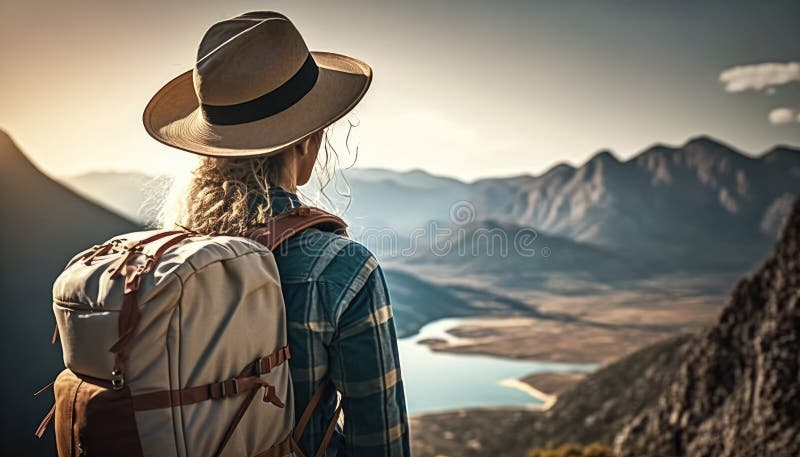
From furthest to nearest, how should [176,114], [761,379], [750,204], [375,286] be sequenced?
[750,204] → [761,379] → [176,114] → [375,286]

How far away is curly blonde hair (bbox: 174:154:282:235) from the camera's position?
1.39 meters

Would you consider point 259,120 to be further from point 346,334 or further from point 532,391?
point 532,391

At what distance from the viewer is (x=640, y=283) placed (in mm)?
103125

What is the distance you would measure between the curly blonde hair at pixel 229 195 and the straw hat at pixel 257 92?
0.21ft

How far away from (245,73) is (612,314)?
84.1 metres

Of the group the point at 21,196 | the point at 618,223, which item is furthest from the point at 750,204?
the point at 21,196

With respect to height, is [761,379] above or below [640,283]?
above

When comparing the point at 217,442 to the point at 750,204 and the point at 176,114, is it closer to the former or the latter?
the point at 176,114

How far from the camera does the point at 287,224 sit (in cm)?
133

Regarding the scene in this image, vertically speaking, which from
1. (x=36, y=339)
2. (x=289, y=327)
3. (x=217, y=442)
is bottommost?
(x=36, y=339)

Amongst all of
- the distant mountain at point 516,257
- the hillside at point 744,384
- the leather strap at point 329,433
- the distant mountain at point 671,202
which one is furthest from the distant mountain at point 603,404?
the distant mountain at point 671,202

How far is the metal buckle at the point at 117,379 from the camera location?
44.6 inches

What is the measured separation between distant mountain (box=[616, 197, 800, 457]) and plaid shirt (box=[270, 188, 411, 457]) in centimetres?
448

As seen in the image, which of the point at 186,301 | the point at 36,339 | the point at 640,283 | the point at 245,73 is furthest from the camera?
the point at 640,283
